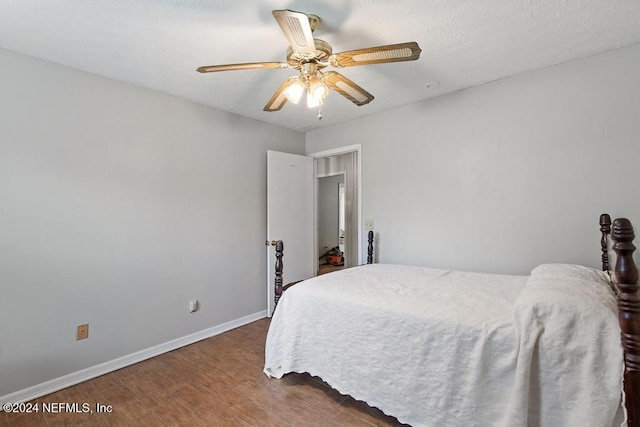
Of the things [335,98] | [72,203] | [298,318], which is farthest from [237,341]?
[335,98]

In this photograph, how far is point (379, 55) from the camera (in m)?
1.62

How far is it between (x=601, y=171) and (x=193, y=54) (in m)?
3.13

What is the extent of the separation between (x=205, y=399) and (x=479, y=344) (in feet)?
5.85

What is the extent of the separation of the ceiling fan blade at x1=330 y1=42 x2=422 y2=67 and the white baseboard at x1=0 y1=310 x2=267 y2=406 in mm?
2838

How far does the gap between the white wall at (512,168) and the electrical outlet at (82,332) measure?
2815 mm

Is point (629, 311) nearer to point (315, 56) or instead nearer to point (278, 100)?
point (315, 56)

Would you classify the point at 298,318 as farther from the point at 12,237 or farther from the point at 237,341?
the point at 12,237

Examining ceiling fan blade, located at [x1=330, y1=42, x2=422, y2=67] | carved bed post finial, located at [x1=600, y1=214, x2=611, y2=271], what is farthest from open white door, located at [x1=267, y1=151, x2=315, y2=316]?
carved bed post finial, located at [x1=600, y1=214, x2=611, y2=271]

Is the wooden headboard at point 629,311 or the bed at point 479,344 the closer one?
the wooden headboard at point 629,311

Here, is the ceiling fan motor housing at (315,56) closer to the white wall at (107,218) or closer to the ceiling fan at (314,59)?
the ceiling fan at (314,59)

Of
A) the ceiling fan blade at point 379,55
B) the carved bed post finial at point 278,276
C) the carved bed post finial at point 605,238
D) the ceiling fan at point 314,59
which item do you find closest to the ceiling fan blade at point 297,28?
the ceiling fan at point 314,59

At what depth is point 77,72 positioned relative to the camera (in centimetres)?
235

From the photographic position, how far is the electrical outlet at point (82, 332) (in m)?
2.34

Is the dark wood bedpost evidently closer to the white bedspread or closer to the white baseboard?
the white bedspread
